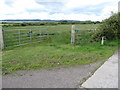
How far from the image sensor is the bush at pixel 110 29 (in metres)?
7.49

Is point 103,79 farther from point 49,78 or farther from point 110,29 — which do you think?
point 110,29

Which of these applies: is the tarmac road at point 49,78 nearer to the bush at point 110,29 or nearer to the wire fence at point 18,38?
the wire fence at point 18,38

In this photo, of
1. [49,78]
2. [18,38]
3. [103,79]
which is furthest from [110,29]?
[18,38]

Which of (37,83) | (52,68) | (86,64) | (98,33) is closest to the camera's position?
(37,83)

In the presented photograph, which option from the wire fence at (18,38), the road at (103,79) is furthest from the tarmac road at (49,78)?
the wire fence at (18,38)

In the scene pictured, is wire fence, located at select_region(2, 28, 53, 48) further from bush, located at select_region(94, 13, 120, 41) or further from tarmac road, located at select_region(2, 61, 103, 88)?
bush, located at select_region(94, 13, 120, 41)

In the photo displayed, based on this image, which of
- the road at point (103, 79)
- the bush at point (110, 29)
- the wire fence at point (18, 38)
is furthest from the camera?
the bush at point (110, 29)

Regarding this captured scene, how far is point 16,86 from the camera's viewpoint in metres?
2.45

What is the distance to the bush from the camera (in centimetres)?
749

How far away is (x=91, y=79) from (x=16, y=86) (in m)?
1.88

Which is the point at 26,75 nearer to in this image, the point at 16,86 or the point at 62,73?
the point at 16,86

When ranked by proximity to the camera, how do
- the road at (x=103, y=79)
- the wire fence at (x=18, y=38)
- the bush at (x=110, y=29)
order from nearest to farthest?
the road at (x=103, y=79), the wire fence at (x=18, y=38), the bush at (x=110, y=29)

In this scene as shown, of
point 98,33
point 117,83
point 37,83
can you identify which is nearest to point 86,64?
point 117,83

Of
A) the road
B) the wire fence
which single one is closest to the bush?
the road
